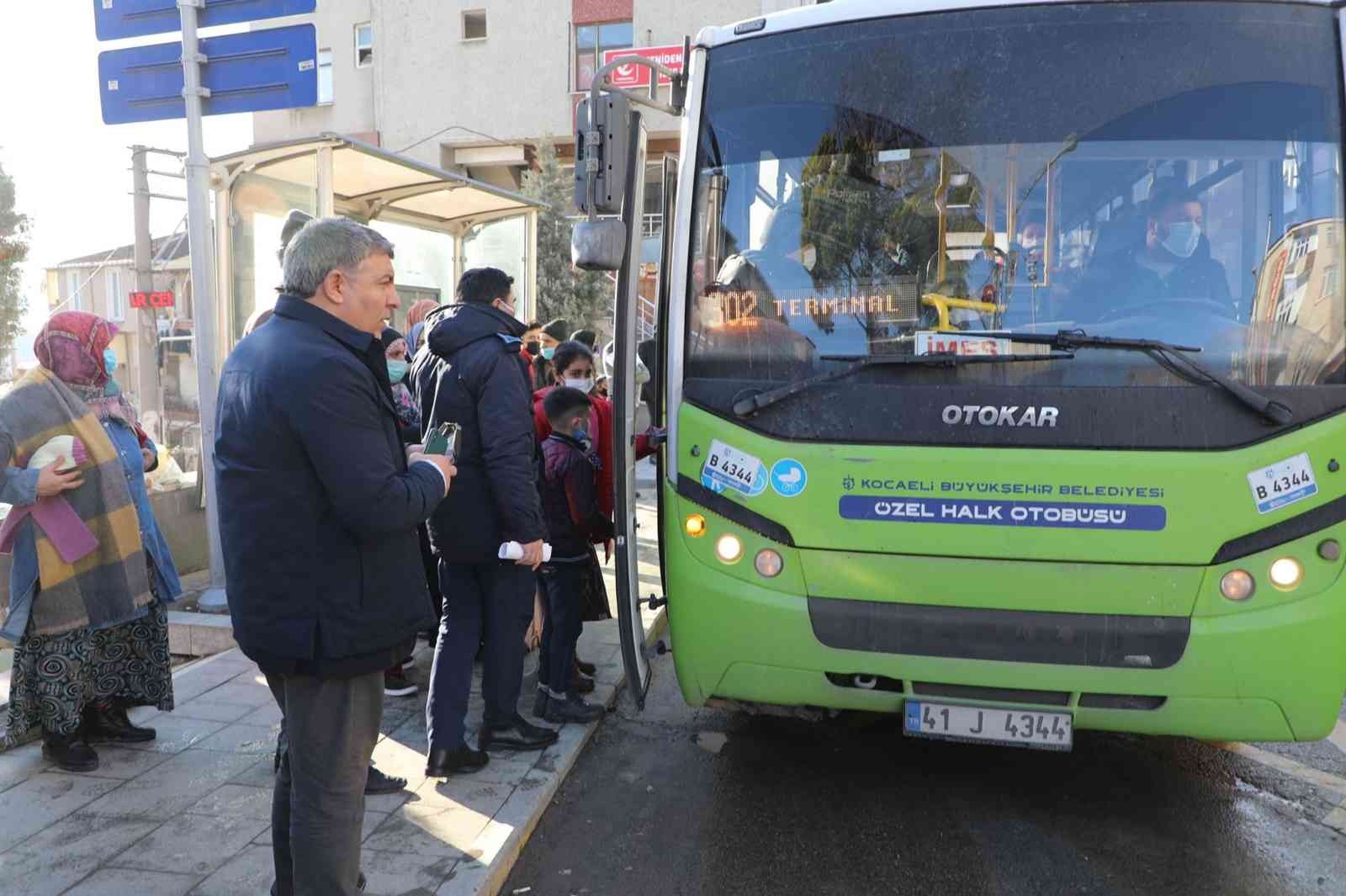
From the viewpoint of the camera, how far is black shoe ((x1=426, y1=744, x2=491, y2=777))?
13.5 feet

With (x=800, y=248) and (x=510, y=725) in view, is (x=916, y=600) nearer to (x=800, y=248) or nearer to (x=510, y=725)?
(x=800, y=248)

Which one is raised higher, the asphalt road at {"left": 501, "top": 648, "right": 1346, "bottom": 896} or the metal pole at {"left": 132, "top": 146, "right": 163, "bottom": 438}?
the metal pole at {"left": 132, "top": 146, "right": 163, "bottom": 438}

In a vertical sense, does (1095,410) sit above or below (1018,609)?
above

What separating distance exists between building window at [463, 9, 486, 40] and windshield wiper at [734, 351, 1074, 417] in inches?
1037

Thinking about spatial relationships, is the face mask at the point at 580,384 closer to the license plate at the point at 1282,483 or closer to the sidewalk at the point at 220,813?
the sidewalk at the point at 220,813

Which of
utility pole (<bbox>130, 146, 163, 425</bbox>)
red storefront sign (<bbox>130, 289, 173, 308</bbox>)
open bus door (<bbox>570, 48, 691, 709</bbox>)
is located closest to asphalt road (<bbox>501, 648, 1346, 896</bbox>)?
open bus door (<bbox>570, 48, 691, 709</bbox>)

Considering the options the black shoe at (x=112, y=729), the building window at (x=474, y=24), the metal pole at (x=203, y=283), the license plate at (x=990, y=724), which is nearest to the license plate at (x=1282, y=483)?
the license plate at (x=990, y=724)

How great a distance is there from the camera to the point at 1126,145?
3.64 meters

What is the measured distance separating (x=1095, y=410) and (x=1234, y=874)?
5.41ft

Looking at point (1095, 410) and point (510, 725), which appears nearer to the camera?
point (1095, 410)

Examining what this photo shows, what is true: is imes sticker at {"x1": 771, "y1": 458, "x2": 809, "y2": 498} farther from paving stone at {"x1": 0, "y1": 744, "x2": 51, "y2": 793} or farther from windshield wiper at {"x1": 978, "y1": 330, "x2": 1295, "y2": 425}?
paving stone at {"x1": 0, "y1": 744, "x2": 51, "y2": 793}

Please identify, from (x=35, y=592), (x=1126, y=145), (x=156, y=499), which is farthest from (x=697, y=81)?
(x=156, y=499)

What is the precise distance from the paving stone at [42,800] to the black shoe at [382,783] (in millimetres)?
935

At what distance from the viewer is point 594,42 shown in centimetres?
2677
